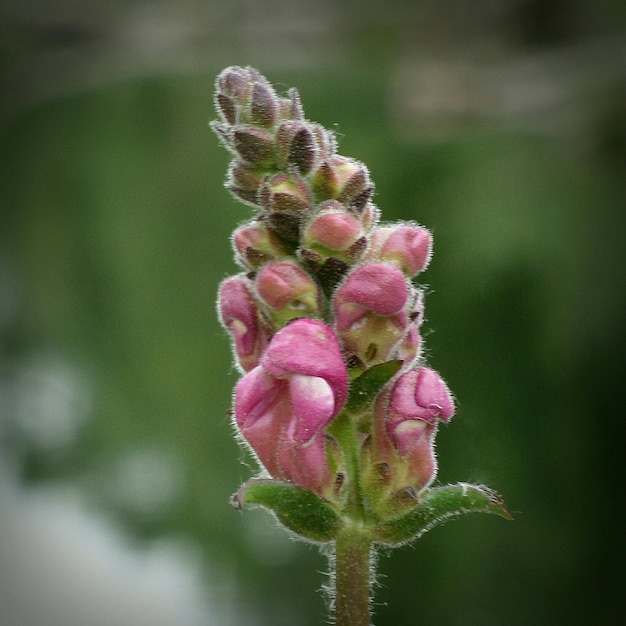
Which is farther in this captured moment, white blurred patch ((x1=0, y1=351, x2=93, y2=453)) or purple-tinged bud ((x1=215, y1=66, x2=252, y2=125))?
white blurred patch ((x1=0, y1=351, x2=93, y2=453))

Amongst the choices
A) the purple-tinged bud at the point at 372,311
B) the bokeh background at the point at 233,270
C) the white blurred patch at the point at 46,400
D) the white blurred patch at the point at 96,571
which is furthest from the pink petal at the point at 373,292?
the white blurred patch at the point at 46,400

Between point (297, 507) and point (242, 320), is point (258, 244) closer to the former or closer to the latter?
point (242, 320)

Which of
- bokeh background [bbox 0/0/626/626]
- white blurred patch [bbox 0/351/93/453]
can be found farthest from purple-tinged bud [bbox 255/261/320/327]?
white blurred patch [bbox 0/351/93/453]

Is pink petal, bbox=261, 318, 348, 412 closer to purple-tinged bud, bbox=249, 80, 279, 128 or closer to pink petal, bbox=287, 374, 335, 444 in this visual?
pink petal, bbox=287, 374, 335, 444

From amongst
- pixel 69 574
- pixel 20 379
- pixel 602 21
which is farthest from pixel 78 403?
pixel 602 21

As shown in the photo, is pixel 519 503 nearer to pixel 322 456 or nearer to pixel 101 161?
pixel 322 456

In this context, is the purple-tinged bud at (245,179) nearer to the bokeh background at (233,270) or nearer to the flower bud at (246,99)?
the flower bud at (246,99)
